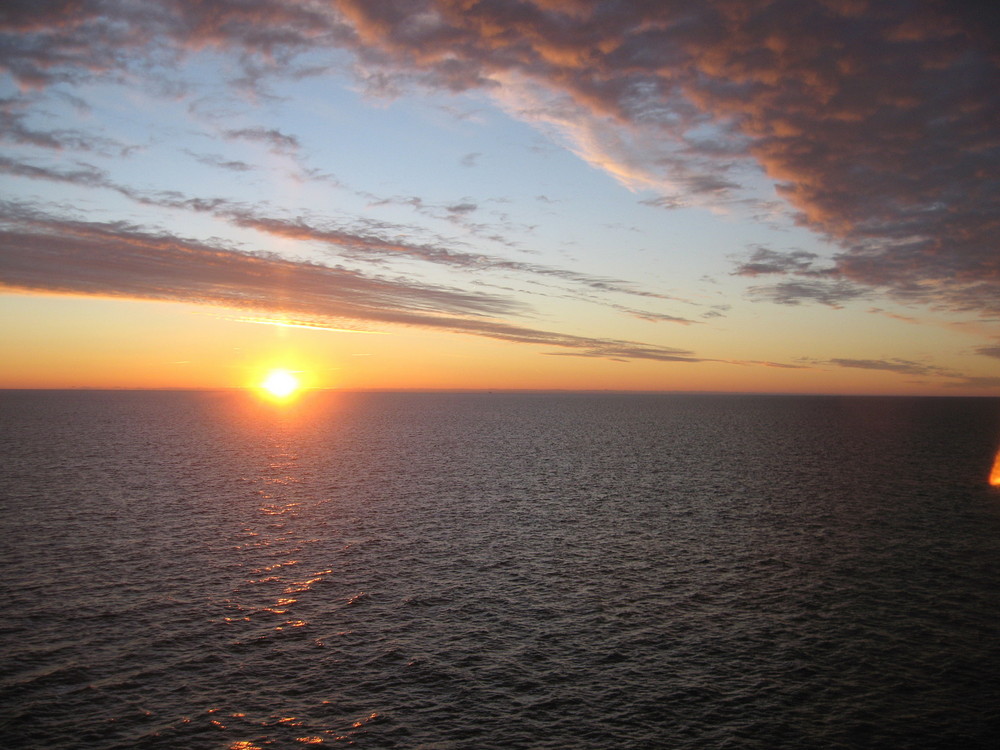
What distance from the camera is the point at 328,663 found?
114 feet

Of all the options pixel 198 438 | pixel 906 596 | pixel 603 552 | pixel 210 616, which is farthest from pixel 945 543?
pixel 198 438

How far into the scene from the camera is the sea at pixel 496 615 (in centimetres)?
2903

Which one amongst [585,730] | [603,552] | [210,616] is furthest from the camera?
[603,552]

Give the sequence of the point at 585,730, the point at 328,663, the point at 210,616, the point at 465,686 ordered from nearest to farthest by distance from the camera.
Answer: the point at 585,730
the point at 465,686
the point at 328,663
the point at 210,616

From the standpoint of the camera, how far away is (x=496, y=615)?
41.8m

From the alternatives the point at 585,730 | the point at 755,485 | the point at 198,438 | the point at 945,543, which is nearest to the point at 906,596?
the point at 945,543

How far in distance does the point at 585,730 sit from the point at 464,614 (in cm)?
1481

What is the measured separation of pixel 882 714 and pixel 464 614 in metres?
24.3

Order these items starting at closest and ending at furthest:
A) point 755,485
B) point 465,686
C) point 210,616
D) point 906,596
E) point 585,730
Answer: point 585,730
point 465,686
point 210,616
point 906,596
point 755,485

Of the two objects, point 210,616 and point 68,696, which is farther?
point 210,616

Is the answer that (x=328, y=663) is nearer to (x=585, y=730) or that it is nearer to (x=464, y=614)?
(x=464, y=614)

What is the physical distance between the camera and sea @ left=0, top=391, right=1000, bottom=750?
29031mm

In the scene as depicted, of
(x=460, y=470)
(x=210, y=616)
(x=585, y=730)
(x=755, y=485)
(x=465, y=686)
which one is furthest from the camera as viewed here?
(x=460, y=470)

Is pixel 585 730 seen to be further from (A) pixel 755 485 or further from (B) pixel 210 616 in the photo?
(A) pixel 755 485
